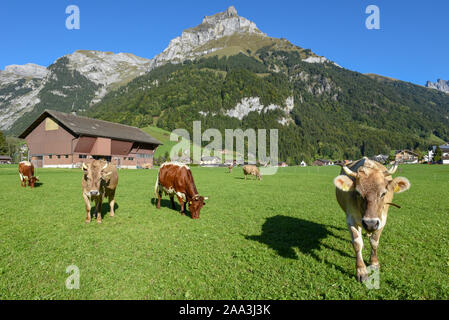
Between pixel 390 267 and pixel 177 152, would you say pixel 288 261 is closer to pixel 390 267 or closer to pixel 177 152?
pixel 390 267

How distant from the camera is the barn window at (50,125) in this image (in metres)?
54.2

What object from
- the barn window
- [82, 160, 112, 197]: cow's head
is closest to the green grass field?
[82, 160, 112, 197]: cow's head

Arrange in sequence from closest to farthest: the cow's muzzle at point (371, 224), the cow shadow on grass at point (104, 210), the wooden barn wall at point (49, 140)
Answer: the cow's muzzle at point (371, 224)
the cow shadow on grass at point (104, 210)
the wooden barn wall at point (49, 140)

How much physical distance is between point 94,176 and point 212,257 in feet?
17.9

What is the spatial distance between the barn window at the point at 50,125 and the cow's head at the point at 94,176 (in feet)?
190

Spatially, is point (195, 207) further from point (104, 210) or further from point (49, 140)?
point (49, 140)

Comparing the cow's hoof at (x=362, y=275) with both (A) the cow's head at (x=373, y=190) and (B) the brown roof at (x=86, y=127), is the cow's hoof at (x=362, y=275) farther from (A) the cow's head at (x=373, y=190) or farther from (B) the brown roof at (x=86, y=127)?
(B) the brown roof at (x=86, y=127)

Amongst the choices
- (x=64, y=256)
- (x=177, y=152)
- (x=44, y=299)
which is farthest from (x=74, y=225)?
(x=177, y=152)

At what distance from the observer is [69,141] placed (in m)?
52.2

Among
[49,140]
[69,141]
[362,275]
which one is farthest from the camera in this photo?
[49,140]

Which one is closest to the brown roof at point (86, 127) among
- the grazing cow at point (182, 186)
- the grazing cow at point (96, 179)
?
the grazing cow at point (182, 186)

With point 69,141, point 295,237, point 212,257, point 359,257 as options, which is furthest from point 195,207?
point 69,141

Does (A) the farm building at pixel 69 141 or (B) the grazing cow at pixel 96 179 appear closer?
(B) the grazing cow at pixel 96 179
